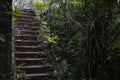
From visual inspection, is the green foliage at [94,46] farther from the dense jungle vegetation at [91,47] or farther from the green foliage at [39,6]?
the green foliage at [39,6]

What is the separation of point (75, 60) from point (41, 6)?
244 cm

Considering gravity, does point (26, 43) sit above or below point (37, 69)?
above

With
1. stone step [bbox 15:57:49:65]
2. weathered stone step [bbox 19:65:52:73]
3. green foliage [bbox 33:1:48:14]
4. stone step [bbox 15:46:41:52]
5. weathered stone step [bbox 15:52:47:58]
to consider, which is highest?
green foliage [bbox 33:1:48:14]

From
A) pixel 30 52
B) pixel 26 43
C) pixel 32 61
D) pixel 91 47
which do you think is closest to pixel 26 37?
pixel 26 43

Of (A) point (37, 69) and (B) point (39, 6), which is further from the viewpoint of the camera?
(B) point (39, 6)

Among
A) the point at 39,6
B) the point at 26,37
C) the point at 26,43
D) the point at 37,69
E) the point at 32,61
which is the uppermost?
the point at 39,6

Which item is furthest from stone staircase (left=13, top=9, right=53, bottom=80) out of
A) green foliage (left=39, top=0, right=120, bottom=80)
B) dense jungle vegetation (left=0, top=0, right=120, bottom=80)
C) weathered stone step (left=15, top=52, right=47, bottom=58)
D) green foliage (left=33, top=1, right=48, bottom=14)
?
green foliage (left=33, top=1, right=48, bottom=14)

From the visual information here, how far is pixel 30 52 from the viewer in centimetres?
479

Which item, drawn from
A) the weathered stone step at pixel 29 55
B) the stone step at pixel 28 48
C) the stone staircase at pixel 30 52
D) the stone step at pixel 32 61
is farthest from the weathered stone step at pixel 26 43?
the stone step at pixel 32 61

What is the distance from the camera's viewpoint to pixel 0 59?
236cm

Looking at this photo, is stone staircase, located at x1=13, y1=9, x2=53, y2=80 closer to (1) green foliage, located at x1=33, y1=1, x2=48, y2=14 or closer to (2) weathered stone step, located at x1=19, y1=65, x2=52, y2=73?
(2) weathered stone step, located at x1=19, y1=65, x2=52, y2=73

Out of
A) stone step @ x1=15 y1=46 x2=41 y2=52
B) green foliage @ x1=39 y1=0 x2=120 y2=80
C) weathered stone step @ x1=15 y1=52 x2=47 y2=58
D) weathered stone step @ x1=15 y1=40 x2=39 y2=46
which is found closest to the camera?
green foliage @ x1=39 y1=0 x2=120 y2=80

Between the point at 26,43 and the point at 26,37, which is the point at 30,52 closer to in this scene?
the point at 26,43

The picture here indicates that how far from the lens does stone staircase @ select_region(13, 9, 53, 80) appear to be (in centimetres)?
425
